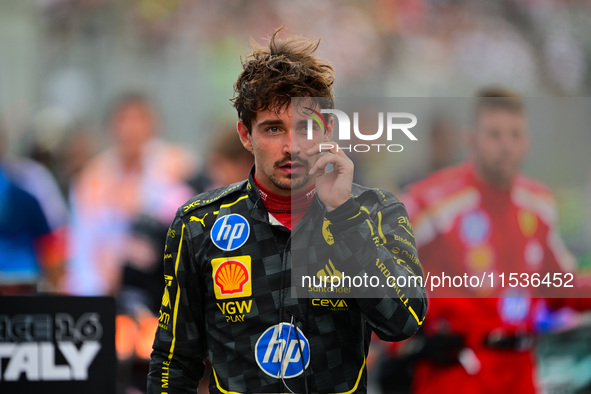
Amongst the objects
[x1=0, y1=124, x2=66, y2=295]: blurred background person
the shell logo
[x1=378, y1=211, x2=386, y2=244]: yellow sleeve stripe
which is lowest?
the shell logo

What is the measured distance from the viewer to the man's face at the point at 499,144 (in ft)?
9.69

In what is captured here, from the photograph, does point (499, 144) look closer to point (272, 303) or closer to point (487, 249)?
point (487, 249)

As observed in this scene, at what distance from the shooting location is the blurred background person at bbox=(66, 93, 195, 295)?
616 centimetres

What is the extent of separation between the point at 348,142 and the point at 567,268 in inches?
32.7

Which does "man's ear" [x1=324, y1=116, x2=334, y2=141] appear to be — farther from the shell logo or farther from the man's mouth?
the shell logo

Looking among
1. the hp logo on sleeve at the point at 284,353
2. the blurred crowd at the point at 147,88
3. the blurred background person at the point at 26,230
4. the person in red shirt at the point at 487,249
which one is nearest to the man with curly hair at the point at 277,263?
the hp logo on sleeve at the point at 284,353

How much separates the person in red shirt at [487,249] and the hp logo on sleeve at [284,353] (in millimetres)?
A: 509

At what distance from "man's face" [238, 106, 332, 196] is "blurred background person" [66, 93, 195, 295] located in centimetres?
358

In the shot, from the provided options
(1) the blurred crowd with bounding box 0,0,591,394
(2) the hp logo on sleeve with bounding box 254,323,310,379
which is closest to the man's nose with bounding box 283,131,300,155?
(2) the hp logo on sleeve with bounding box 254,323,310,379

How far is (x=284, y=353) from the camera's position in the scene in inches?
91.4

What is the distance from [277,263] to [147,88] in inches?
208

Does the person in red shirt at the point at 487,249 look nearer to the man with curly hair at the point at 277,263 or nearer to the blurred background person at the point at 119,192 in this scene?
the man with curly hair at the point at 277,263

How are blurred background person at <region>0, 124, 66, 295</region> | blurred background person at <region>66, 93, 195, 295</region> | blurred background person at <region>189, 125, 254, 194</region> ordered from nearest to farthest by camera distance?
blurred background person at <region>189, 125, 254, 194</region>
blurred background person at <region>0, 124, 66, 295</region>
blurred background person at <region>66, 93, 195, 295</region>

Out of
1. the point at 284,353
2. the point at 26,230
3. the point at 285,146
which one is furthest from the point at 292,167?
the point at 26,230
